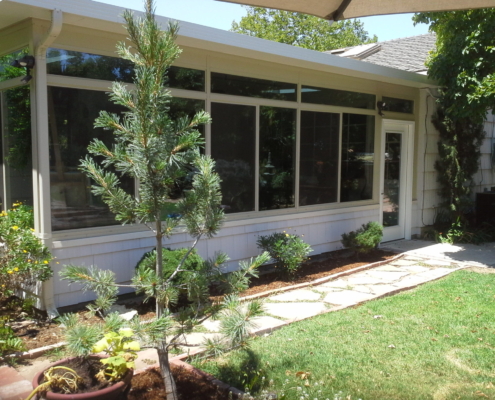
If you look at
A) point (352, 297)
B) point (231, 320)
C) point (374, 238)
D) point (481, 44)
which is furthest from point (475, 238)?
point (231, 320)

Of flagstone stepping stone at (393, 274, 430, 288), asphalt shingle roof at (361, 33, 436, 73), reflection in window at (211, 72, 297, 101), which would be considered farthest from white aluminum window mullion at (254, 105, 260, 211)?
asphalt shingle roof at (361, 33, 436, 73)

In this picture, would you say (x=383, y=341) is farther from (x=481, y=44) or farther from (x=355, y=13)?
(x=481, y=44)

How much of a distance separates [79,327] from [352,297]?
12.8 ft

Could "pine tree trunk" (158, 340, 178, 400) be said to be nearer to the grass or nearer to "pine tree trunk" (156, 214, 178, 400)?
"pine tree trunk" (156, 214, 178, 400)

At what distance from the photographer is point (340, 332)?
4.77m

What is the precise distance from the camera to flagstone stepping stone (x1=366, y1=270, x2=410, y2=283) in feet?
22.4

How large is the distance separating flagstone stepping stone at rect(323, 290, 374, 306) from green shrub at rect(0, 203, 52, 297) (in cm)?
306

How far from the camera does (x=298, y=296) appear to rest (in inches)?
239

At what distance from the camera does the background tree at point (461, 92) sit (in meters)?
7.85

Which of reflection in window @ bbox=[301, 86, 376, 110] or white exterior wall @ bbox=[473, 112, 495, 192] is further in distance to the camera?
white exterior wall @ bbox=[473, 112, 495, 192]

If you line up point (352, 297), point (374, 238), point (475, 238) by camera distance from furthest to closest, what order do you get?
1. point (475, 238)
2. point (374, 238)
3. point (352, 297)

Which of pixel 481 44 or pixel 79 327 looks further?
pixel 481 44

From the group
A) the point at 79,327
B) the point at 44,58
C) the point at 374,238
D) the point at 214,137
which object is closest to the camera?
the point at 79,327

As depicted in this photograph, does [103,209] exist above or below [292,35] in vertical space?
below
